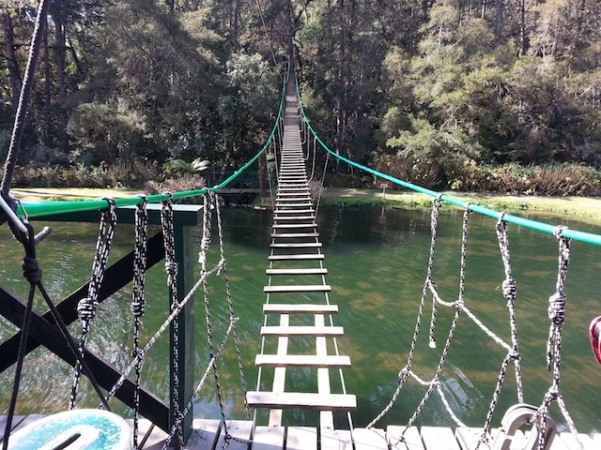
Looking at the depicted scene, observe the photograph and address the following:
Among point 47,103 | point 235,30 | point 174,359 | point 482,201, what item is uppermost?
point 235,30

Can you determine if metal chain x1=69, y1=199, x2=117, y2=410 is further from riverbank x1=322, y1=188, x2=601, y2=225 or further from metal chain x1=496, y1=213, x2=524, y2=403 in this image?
riverbank x1=322, y1=188, x2=601, y2=225

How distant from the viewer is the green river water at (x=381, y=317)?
10.5 ft

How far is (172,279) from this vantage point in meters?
1.30

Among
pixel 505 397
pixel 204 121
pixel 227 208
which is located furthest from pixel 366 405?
pixel 204 121

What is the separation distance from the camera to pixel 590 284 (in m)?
5.88

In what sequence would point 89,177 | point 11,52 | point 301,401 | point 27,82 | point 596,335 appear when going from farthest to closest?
1. point 11,52
2. point 89,177
3. point 301,401
4. point 596,335
5. point 27,82

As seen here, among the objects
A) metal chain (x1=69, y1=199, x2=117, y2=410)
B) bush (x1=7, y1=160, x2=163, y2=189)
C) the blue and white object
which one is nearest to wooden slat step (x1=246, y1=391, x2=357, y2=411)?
metal chain (x1=69, y1=199, x2=117, y2=410)

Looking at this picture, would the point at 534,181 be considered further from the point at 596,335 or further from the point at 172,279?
the point at 172,279

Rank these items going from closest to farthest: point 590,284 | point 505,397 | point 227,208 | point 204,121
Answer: point 505,397 → point 590,284 → point 227,208 → point 204,121

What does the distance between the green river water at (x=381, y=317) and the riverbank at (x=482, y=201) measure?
7.83 feet

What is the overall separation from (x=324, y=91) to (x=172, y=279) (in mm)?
14139

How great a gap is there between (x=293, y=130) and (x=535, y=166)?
8002 mm

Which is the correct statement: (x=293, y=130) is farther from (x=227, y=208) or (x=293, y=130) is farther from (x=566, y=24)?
(x=566, y=24)

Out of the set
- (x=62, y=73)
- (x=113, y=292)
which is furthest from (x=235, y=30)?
(x=113, y=292)
